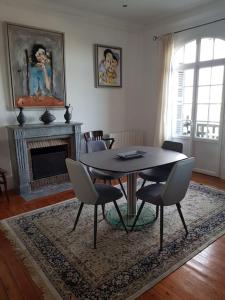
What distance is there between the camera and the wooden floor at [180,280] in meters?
1.63

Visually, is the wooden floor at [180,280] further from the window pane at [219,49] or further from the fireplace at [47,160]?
the window pane at [219,49]

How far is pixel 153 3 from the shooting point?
12.2ft

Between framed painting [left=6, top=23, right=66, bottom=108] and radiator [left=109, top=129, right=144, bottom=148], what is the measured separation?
1349 mm

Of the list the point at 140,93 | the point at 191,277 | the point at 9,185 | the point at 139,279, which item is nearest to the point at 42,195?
the point at 9,185

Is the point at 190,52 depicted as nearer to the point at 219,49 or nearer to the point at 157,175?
the point at 219,49

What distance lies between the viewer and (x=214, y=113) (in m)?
3.97

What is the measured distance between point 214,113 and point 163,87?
1.07 metres

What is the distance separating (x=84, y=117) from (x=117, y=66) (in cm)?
128

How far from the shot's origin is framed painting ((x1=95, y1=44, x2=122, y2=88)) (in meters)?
4.34

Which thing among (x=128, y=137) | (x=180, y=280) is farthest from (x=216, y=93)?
(x=180, y=280)

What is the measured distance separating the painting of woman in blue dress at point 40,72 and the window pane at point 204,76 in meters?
2.60

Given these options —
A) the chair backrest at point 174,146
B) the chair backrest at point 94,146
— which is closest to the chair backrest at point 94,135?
the chair backrest at point 94,146

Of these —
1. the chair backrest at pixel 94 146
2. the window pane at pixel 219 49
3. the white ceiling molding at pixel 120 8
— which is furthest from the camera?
the window pane at pixel 219 49

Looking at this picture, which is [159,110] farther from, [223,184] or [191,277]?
[191,277]
